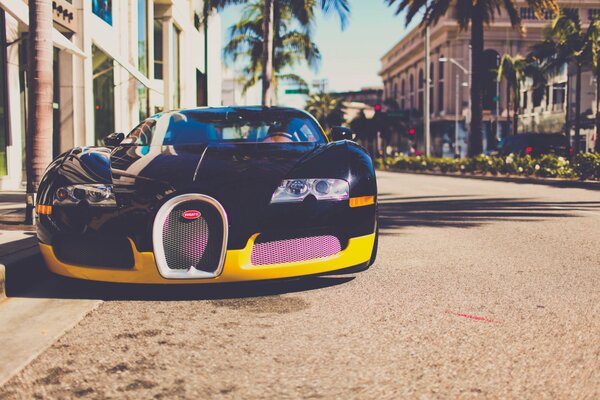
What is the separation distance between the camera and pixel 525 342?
3301 mm

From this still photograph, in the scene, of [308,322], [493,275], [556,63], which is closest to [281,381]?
[308,322]

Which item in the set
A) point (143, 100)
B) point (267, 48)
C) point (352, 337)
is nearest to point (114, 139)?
point (352, 337)

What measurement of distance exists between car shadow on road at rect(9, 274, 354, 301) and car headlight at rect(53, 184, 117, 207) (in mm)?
594

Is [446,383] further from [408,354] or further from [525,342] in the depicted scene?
[525,342]

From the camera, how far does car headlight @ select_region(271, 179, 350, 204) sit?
420 centimetres

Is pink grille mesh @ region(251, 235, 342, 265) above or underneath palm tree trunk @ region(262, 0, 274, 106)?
underneath

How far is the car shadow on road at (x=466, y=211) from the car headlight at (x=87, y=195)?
4.19m

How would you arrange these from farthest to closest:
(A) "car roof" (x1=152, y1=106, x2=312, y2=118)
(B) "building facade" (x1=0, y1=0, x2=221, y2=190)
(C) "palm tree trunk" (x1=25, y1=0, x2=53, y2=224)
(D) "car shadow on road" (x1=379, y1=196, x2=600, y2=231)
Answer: (B) "building facade" (x1=0, y1=0, x2=221, y2=190), (D) "car shadow on road" (x1=379, y1=196, x2=600, y2=231), (C) "palm tree trunk" (x1=25, y1=0, x2=53, y2=224), (A) "car roof" (x1=152, y1=106, x2=312, y2=118)

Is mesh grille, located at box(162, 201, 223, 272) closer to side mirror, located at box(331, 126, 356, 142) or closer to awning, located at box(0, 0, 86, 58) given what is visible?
side mirror, located at box(331, 126, 356, 142)

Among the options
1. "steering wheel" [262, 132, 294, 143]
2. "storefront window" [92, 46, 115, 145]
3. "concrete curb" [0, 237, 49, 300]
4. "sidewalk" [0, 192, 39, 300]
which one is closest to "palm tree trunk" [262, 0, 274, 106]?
"storefront window" [92, 46, 115, 145]

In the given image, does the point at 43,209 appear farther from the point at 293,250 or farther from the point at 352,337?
the point at 352,337

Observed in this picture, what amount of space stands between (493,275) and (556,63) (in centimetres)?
3288

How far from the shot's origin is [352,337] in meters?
3.41

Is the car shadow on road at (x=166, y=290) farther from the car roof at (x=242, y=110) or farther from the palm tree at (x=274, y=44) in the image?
the palm tree at (x=274, y=44)
